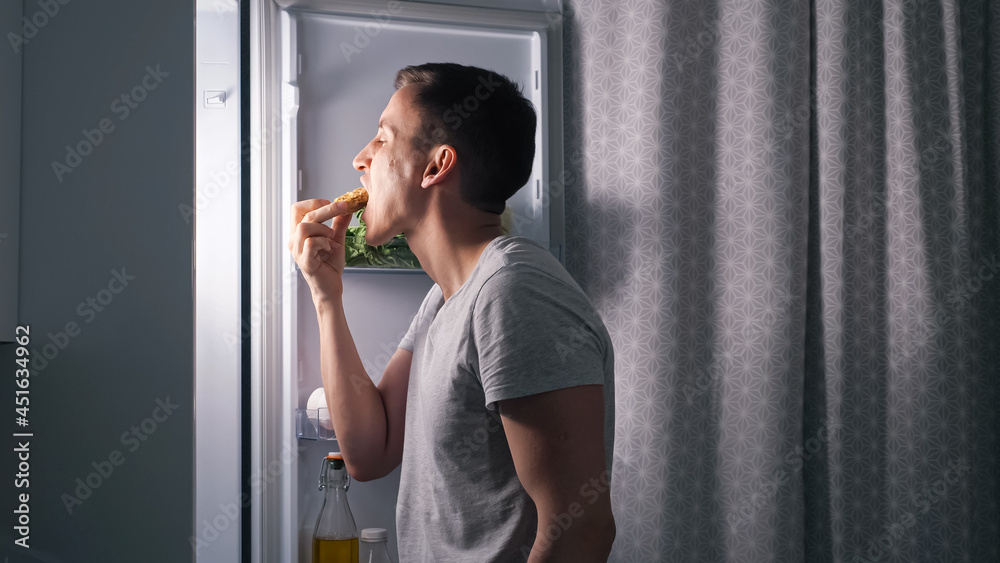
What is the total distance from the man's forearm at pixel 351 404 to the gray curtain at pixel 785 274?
0.48 metres

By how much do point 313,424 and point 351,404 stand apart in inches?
7.3

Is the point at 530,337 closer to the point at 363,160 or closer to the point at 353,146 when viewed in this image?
the point at 363,160

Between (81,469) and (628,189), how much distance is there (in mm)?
962

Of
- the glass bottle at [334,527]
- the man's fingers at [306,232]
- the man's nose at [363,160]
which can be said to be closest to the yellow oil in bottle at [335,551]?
the glass bottle at [334,527]

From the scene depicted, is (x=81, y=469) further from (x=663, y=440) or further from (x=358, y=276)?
(x=663, y=440)

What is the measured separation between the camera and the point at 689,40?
1375mm

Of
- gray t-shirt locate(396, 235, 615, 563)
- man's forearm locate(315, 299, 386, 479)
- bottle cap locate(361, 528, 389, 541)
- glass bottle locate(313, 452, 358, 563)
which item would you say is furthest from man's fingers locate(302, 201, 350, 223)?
bottle cap locate(361, 528, 389, 541)

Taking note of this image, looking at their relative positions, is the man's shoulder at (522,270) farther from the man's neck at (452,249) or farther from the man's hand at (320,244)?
the man's hand at (320,244)

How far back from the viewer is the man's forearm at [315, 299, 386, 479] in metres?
1.03

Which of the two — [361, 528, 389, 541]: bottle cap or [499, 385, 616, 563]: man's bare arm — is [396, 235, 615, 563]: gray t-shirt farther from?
[361, 528, 389, 541]: bottle cap

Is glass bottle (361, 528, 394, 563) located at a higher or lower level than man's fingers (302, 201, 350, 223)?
lower

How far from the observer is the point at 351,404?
3.38ft

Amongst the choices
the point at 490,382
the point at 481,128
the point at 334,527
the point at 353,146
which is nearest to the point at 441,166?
the point at 481,128

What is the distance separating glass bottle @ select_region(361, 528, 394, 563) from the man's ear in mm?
559
